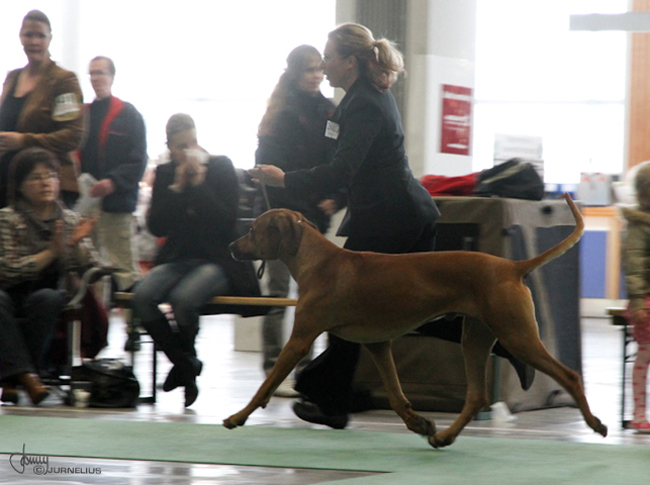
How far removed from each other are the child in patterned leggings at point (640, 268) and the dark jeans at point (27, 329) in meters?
2.73

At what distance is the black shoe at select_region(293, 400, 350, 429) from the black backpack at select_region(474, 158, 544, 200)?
56.4 inches

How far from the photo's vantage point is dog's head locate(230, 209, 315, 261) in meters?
4.18

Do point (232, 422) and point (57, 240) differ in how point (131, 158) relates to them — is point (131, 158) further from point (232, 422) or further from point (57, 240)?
point (232, 422)

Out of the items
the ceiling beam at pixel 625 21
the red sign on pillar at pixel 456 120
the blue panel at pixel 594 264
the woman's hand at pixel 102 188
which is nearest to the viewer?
the woman's hand at pixel 102 188

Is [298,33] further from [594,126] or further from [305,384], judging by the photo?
[305,384]

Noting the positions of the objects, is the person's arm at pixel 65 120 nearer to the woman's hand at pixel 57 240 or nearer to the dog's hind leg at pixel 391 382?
the woman's hand at pixel 57 240

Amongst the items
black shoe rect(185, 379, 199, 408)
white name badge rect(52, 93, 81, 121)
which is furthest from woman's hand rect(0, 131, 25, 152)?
black shoe rect(185, 379, 199, 408)

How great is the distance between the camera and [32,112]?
564 centimetres

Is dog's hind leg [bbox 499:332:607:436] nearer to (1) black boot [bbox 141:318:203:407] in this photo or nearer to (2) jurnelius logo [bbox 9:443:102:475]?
(2) jurnelius logo [bbox 9:443:102:475]

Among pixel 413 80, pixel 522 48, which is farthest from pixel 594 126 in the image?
pixel 413 80

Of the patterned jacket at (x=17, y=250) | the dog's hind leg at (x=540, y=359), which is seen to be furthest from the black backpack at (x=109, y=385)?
the dog's hind leg at (x=540, y=359)

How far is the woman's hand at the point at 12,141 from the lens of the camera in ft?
18.1

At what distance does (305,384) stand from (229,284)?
43.0 inches

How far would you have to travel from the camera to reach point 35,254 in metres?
5.18
